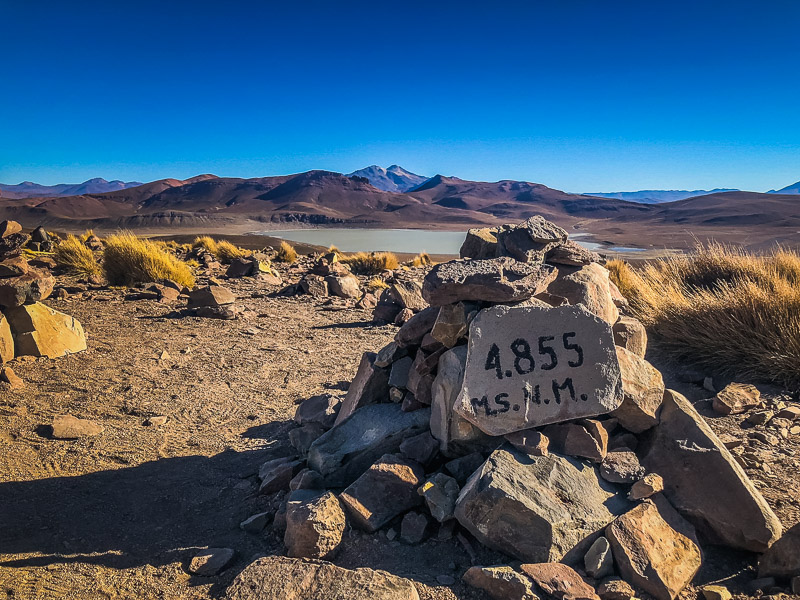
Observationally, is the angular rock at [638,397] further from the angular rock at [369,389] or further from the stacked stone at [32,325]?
the stacked stone at [32,325]

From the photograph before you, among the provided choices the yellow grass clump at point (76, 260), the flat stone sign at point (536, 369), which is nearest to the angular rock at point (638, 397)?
the flat stone sign at point (536, 369)

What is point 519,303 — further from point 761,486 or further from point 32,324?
point 32,324

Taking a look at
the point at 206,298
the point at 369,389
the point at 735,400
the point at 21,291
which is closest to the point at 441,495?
the point at 369,389

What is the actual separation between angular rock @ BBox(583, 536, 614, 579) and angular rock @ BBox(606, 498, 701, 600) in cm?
4

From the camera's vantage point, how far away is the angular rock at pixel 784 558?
8.75 ft

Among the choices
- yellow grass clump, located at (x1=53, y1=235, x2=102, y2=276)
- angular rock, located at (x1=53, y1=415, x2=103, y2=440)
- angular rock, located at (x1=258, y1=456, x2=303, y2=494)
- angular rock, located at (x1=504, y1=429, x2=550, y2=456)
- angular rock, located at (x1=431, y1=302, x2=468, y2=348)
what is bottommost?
angular rock, located at (x1=258, y1=456, x2=303, y2=494)

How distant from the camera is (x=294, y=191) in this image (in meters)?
136

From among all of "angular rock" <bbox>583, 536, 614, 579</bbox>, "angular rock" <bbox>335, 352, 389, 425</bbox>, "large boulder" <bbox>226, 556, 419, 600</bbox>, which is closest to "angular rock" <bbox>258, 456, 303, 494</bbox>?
"angular rock" <bbox>335, 352, 389, 425</bbox>

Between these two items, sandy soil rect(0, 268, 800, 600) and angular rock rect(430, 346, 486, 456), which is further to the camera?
angular rock rect(430, 346, 486, 456)

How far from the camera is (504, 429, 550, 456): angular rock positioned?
3.15 m

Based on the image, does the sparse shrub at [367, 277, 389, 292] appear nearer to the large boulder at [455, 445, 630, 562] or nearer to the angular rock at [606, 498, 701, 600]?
the large boulder at [455, 445, 630, 562]

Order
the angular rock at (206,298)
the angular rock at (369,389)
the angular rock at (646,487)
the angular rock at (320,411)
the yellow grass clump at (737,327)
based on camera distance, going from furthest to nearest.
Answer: the angular rock at (206,298), the yellow grass clump at (737,327), the angular rock at (320,411), the angular rock at (369,389), the angular rock at (646,487)

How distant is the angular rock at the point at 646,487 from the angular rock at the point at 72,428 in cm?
449

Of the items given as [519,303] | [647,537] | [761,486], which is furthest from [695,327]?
[647,537]
